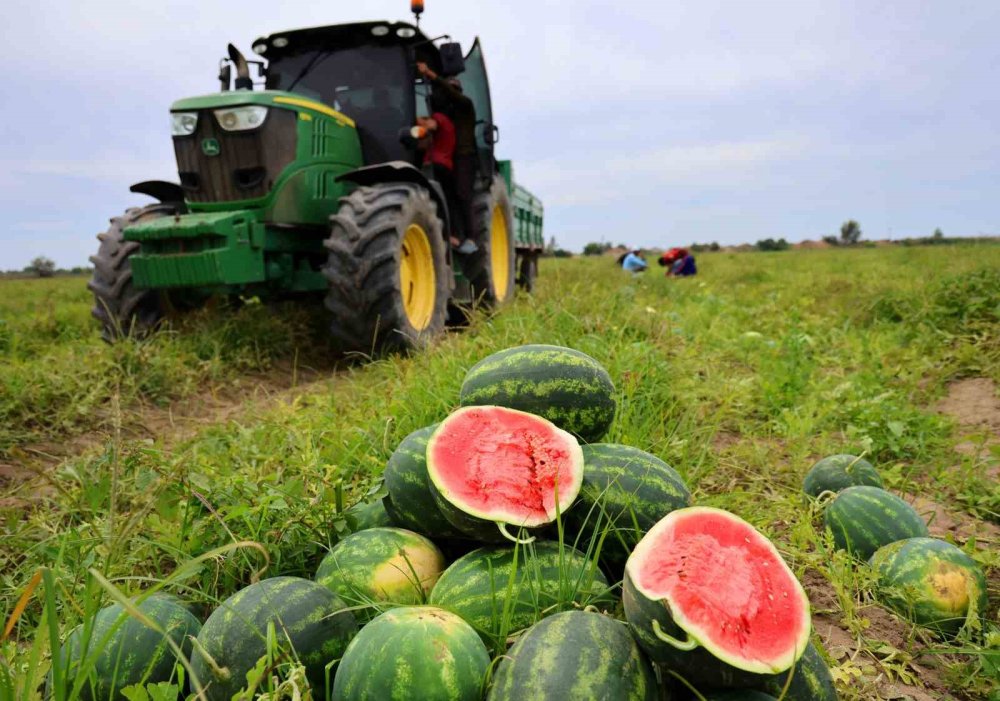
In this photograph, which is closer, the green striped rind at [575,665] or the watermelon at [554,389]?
the green striped rind at [575,665]

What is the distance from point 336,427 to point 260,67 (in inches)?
201

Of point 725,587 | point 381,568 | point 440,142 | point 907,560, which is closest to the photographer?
point 725,587

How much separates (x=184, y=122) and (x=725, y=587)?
5976mm

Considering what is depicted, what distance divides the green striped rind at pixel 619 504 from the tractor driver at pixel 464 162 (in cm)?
541

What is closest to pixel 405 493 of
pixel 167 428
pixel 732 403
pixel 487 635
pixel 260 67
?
pixel 487 635

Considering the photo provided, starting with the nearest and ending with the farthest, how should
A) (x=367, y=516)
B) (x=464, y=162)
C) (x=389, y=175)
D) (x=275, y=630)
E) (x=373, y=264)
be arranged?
(x=275, y=630)
(x=367, y=516)
(x=373, y=264)
(x=389, y=175)
(x=464, y=162)

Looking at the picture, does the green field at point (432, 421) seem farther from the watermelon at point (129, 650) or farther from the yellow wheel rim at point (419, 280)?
the yellow wheel rim at point (419, 280)

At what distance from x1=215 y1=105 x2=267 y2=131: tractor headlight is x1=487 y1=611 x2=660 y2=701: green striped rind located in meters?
5.46

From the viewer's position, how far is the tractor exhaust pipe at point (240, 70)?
247 inches

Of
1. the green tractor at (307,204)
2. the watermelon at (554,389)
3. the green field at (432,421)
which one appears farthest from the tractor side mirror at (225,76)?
the watermelon at (554,389)

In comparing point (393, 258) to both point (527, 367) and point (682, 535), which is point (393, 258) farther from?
point (682, 535)

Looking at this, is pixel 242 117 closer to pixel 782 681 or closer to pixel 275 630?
pixel 275 630

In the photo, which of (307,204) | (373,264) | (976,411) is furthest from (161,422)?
(976,411)

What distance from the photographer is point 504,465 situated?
1723 millimetres
